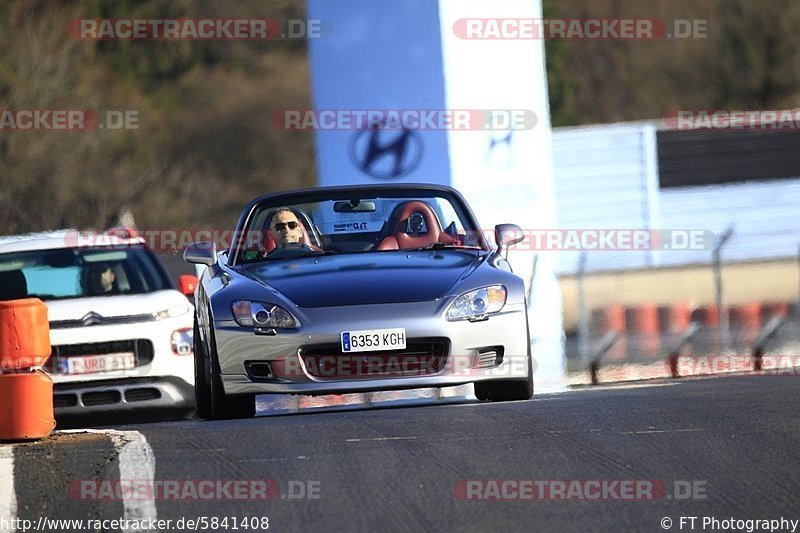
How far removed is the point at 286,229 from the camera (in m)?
11.0

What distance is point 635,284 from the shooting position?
35.0 meters

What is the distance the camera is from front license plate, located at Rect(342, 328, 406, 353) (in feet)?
31.9

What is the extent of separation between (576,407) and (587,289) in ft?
87.1

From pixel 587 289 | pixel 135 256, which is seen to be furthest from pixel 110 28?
pixel 135 256

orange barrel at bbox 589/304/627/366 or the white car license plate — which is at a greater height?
the white car license plate

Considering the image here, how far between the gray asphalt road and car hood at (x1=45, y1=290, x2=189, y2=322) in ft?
8.98

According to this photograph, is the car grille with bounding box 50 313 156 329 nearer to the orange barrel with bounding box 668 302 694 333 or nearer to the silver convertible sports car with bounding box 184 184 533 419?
the silver convertible sports car with bounding box 184 184 533 419

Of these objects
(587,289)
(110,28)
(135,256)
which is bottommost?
(587,289)

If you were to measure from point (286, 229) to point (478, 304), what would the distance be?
1621mm

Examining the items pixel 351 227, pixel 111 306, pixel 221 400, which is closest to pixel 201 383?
pixel 221 400

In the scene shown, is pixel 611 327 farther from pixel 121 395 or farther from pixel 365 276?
pixel 365 276

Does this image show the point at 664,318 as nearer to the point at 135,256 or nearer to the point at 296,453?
the point at 135,256

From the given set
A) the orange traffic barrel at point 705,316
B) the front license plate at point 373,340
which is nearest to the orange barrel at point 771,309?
→ the orange traffic barrel at point 705,316

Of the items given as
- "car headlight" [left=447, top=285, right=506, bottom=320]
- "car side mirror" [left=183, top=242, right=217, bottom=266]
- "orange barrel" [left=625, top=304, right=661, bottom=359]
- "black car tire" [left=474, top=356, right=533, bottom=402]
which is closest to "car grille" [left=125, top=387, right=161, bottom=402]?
"car side mirror" [left=183, top=242, right=217, bottom=266]
